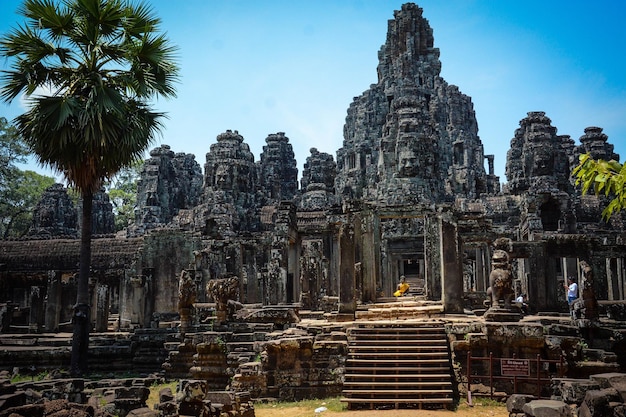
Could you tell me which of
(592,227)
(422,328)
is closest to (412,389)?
(422,328)

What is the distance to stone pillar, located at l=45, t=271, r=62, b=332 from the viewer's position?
23547 mm

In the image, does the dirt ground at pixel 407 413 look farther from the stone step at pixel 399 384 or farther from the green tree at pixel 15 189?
the green tree at pixel 15 189

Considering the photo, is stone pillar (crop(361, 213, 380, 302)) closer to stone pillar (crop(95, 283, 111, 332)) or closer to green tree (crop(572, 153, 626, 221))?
stone pillar (crop(95, 283, 111, 332))

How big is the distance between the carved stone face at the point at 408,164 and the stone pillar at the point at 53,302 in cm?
1996

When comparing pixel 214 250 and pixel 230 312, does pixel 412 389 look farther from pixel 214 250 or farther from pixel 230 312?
pixel 214 250

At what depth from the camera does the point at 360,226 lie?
17.2 m

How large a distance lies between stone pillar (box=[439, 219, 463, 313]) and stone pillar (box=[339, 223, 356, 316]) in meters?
2.49

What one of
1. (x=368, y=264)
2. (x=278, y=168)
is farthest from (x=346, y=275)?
(x=278, y=168)

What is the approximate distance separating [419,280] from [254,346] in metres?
26.9

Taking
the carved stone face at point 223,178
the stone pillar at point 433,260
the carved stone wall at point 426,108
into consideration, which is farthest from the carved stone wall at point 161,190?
the stone pillar at point 433,260

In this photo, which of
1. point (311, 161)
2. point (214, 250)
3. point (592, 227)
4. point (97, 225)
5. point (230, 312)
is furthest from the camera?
point (311, 161)

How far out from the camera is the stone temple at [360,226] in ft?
63.6

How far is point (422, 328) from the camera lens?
12.6m

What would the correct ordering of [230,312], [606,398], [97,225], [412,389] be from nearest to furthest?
[606,398]
[412,389]
[230,312]
[97,225]
